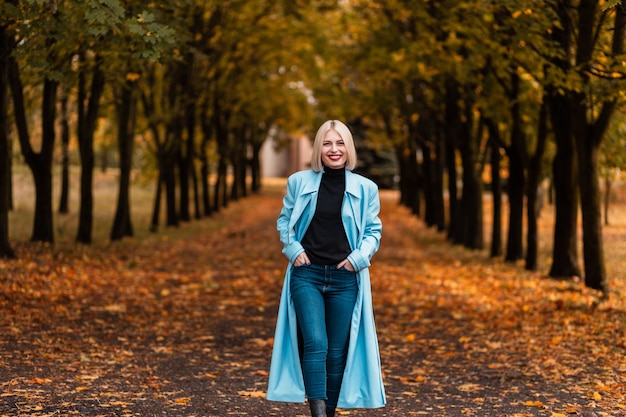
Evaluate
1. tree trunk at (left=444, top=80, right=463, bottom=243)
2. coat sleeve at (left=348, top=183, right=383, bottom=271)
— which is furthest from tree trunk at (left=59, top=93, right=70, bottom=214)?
coat sleeve at (left=348, top=183, right=383, bottom=271)

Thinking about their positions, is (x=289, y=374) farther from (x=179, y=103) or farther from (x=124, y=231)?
(x=179, y=103)

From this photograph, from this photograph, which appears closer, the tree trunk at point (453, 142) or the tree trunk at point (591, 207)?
the tree trunk at point (591, 207)

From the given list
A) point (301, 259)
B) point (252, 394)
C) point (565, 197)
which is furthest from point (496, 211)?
point (301, 259)

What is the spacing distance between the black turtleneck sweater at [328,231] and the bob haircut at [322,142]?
113 millimetres

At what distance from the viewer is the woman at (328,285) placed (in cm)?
596

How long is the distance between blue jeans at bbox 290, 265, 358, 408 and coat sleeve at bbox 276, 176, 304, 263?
0.13 metres

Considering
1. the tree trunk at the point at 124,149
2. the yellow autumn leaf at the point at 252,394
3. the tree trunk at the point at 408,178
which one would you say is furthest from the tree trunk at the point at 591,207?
the tree trunk at the point at 408,178

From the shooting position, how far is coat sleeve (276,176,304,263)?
590cm

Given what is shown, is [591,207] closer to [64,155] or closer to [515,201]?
[515,201]

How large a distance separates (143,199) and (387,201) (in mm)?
14602

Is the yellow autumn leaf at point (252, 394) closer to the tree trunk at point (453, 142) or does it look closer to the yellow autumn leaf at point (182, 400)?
the yellow autumn leaf at point (182, 400)

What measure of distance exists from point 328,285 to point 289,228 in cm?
40

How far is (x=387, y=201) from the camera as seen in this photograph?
5691cm

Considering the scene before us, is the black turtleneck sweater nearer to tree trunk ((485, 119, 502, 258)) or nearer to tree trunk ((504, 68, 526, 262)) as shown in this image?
tree trunk ((504, 68, 526, 262))
